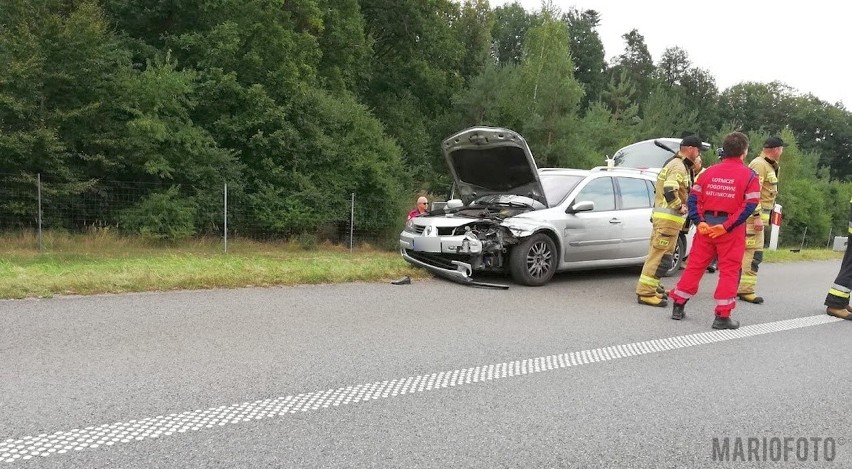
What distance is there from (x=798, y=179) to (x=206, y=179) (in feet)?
164

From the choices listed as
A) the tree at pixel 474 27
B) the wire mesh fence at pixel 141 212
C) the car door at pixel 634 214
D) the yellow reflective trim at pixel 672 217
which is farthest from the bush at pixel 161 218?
the tree at pixel 474 27

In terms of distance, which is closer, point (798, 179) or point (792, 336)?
point (792, 336)

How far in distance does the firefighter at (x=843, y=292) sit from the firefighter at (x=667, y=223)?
1.70 m

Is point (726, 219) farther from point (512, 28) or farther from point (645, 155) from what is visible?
point (512, 28)

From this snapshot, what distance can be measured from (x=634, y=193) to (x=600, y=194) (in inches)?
29.8

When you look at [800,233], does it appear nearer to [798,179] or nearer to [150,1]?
[798,179]

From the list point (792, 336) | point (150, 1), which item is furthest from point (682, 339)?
point (150, 1)

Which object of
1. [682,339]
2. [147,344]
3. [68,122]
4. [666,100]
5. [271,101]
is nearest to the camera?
[147,344]

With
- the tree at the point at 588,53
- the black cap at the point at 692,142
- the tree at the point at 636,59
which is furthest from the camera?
the tree at the point at 636,59

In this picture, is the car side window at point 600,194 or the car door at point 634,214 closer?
the car side window at point 600,194

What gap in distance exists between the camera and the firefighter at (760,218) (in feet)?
23.9

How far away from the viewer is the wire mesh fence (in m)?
Result: 14.0

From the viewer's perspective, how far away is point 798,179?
49.9 m

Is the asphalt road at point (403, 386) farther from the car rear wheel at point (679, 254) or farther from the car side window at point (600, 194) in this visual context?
the car rear wheel at point (679, 254)
